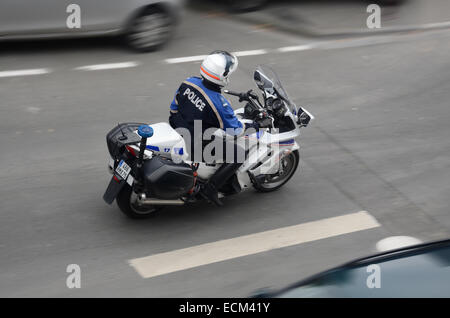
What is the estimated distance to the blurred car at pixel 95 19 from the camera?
34.7ft

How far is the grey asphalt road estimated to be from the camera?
696cm

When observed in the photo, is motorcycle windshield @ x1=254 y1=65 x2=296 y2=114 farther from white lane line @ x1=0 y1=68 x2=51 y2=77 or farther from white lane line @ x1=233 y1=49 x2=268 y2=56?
white lane line @ x1=0 y1=68 x2=51 y2=77

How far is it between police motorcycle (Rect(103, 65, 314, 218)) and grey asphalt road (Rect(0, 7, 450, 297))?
0.31 metres

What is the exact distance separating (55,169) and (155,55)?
3706mm

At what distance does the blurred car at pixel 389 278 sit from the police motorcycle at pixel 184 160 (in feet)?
7.27

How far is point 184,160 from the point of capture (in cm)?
734

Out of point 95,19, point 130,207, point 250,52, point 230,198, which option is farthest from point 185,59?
point 130,207

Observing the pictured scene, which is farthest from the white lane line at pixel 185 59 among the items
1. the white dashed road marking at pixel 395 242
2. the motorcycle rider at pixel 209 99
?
the white dashed road marking at pixel 395 242

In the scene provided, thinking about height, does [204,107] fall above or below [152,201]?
above

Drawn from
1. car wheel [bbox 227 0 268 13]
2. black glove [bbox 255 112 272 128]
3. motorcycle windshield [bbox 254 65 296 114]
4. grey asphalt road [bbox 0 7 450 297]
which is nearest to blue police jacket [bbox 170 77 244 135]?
black glove [bbox 255 112 272 128]

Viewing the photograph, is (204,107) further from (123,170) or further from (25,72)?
(25,72)

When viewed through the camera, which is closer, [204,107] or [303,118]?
[204,107]

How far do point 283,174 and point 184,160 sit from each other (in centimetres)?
159

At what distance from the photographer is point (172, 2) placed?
37.6 feet
